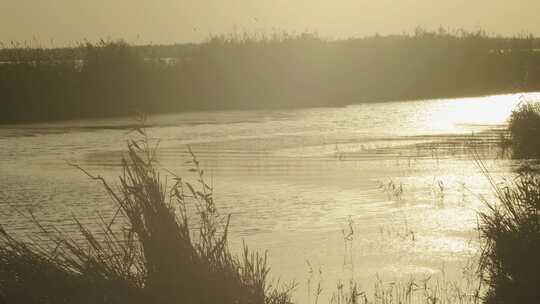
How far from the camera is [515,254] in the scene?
7.82m

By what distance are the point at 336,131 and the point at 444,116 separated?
5180 mm

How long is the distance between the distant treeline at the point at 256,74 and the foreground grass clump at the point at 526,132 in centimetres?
1390

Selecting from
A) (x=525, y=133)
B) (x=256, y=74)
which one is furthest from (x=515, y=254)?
(x=256, y=74)

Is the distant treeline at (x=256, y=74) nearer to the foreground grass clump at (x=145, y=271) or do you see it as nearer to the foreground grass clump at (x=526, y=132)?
the foreground grass clump at (x=526, y=132)

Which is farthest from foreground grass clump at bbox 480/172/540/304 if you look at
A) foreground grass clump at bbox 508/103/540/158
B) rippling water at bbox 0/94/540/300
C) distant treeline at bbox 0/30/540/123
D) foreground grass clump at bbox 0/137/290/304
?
distant treeline at bbox 0/30/540/123

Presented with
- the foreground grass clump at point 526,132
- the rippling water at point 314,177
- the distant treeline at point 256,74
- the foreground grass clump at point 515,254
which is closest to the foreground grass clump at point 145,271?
the foreground grass clump at point 515,254

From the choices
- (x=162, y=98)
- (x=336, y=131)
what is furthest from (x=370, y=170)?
(x=162, y=98)

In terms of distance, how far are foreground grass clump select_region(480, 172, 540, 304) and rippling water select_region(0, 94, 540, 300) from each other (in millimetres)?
1358

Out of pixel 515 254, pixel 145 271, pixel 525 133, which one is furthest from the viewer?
pixel 525 133

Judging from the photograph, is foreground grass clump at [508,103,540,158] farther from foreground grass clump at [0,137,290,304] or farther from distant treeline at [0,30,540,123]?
distant treeline at [0,30,540,123]

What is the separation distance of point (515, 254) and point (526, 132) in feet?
36.8

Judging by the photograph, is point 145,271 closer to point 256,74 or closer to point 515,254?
point 515,254

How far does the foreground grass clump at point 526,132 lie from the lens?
17.9 metres

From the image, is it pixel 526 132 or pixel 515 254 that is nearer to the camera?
pixel 515 254
